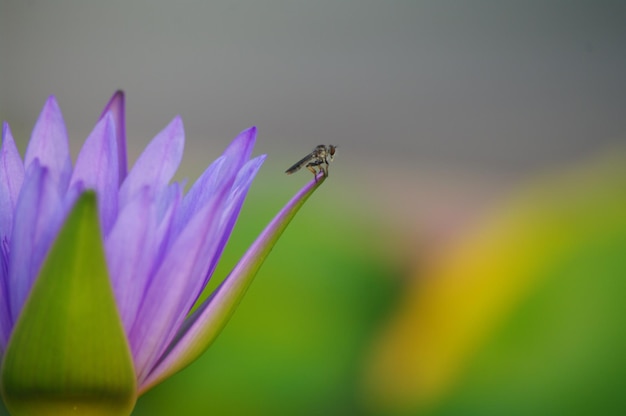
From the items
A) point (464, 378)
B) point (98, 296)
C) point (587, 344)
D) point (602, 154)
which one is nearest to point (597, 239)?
point (587, 344)

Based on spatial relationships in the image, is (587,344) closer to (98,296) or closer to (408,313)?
(408,313)

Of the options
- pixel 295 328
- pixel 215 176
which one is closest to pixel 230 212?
pixel 215 176

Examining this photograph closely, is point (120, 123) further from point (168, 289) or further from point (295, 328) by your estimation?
point (295, 328)

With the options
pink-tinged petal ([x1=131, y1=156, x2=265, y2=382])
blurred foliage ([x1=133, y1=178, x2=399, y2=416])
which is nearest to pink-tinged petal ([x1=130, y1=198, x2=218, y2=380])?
pink-tinged petal ([x1=131, y1=156, x2=265, y2=382])

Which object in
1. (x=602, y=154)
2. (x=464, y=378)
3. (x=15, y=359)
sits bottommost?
(x=15, y=359)

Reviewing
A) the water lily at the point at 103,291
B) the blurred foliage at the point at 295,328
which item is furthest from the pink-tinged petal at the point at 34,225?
the blurred foliage at the point at 295,328

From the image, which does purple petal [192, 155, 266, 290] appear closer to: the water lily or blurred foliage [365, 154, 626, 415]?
the water lily

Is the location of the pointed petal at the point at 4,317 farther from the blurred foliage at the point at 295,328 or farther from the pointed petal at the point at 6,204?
the blurred foliage at the point at 295,328
